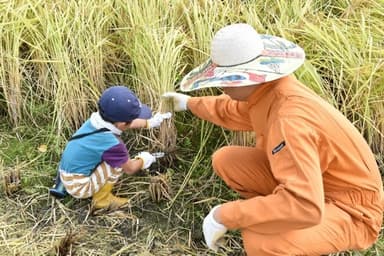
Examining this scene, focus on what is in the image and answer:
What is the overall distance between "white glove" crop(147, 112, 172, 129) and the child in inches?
1.4

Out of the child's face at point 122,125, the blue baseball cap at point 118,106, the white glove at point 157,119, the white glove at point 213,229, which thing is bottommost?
the white glove at point 213,229

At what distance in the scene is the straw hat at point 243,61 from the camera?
6.16 ft

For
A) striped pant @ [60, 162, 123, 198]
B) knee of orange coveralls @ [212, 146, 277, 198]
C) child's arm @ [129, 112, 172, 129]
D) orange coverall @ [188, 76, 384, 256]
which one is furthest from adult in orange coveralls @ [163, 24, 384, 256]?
striped pant @ [60, 162, 123, 198]

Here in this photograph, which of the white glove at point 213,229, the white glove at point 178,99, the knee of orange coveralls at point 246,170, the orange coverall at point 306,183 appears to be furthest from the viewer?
the white glove at point 178,99

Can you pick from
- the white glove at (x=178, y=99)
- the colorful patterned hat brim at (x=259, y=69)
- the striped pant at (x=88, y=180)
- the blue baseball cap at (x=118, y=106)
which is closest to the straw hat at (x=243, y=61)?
the colorful patterned hat brim at (x=259, y=69)

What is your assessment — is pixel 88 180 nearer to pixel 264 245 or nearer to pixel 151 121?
pixel 151 121

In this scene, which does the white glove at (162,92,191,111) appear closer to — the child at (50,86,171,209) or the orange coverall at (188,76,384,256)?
the child at (50,86,171,209)

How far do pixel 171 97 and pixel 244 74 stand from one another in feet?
2.27

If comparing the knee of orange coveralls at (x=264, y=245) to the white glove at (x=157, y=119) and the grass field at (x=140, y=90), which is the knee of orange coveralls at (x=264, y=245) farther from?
the white glove at (x=157, y=119)

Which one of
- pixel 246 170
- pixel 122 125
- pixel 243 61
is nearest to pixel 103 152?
pixel 122 125

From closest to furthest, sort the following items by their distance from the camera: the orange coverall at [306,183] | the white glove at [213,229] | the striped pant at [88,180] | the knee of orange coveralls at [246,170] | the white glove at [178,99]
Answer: the orange coverall at [306,183], the white glove at [213,229], the knee of orange coveralls at [246,170], the striped pant at [88,180], the white glove at [178,99]

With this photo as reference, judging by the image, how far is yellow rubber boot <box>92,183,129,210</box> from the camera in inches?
95.8

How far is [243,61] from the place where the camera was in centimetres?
192

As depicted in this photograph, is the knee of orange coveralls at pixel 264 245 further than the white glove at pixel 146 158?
No
